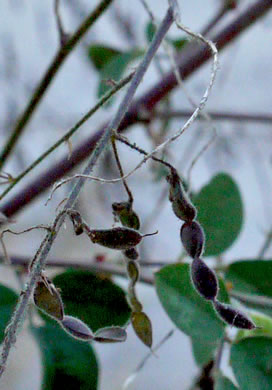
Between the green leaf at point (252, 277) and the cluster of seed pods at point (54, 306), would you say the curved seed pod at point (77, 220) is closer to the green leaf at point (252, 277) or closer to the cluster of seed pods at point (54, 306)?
the cluster of seed pods at point (54, 306)

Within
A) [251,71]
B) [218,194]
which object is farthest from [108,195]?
[218,194]

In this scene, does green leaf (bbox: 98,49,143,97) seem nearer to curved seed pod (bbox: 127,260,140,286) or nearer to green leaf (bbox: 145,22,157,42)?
green leaf (bbox: 145,22,157,42)

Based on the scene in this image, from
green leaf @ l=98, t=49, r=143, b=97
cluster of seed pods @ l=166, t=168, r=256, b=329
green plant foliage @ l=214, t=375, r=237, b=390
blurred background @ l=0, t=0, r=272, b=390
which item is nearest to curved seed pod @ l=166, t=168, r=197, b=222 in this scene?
cluster of seed pods @ l=166, t=168, r=256, b=329

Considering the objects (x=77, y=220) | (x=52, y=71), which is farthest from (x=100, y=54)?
(x=77, y=220)

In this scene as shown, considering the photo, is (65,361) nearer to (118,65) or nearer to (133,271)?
(133,271)

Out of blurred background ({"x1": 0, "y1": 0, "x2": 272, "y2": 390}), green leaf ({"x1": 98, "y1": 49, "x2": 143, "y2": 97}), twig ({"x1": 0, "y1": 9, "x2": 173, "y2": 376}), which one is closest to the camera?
twig ({"x1": 0, "y1": 9, "x2": 173, "y2": 376})

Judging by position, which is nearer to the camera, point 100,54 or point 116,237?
point 116,237
